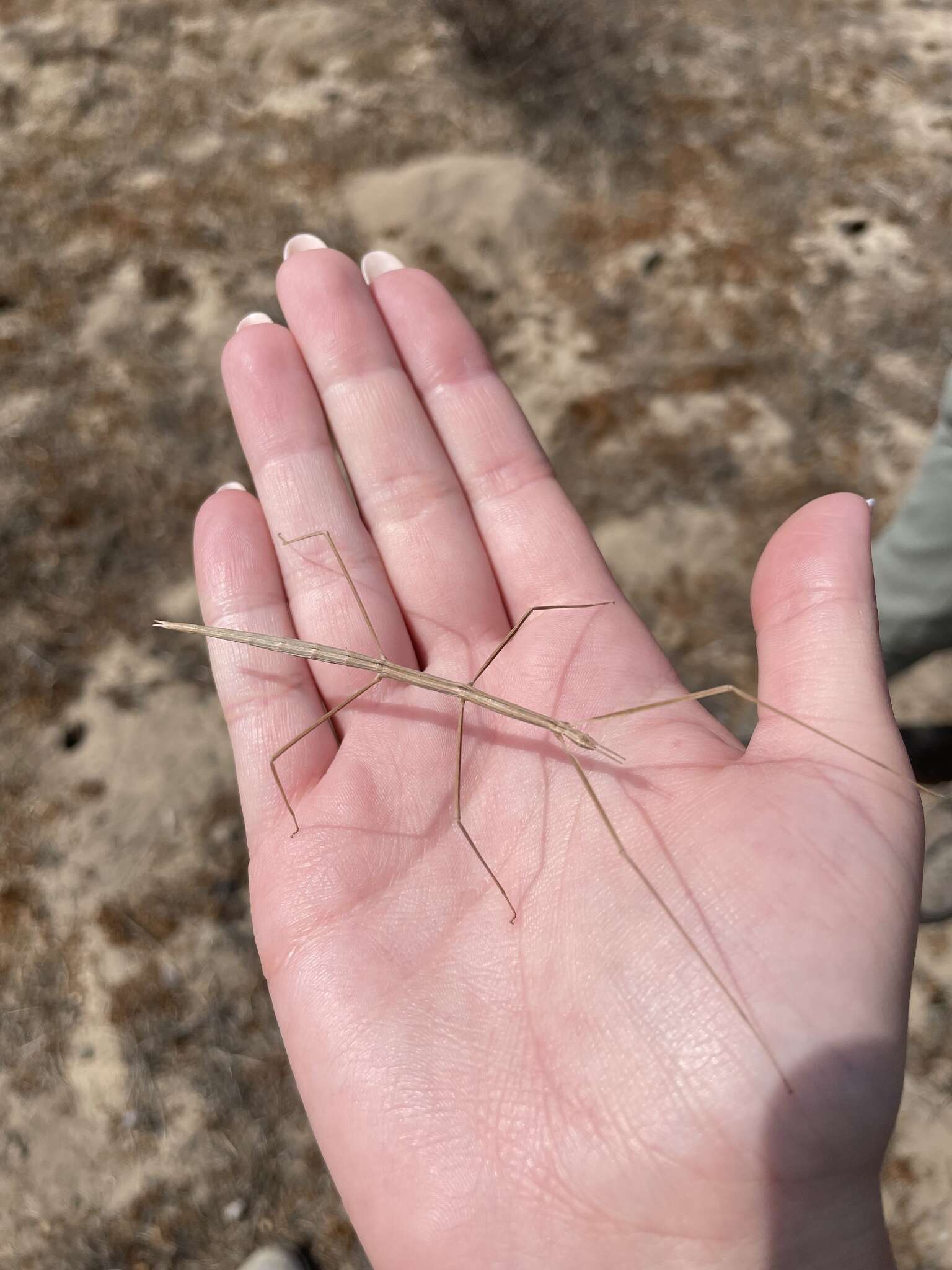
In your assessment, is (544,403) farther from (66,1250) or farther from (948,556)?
(66,1250)

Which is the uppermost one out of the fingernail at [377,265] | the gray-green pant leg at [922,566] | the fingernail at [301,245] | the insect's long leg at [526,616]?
the fingernail at [301,245]

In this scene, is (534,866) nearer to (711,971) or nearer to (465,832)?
(465,832)

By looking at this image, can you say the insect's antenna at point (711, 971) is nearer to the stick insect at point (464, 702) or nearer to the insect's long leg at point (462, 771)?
the stick insect at point (464, 702)

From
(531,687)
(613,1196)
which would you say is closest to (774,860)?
(613,1196)

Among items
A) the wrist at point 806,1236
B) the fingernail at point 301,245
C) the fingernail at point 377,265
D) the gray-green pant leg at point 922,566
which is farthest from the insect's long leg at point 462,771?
the fingernail at point 301,245

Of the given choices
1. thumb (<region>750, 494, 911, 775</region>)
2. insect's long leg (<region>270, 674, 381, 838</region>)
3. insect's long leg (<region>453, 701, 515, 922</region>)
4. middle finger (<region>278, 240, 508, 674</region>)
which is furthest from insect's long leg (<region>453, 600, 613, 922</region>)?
thumb (<region>750, 494, 911, 775</region>)

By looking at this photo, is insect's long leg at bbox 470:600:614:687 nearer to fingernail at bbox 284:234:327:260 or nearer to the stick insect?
the stick insect

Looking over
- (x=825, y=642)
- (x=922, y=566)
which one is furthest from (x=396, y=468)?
(x=922, y=566)
